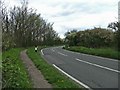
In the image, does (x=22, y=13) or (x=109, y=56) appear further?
(x=22, y=13)

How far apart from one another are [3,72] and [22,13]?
59.8 metres

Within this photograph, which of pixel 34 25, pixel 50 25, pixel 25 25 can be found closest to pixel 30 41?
pixel 34 25

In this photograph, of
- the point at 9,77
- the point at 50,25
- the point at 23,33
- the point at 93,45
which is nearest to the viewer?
the point at 9,77

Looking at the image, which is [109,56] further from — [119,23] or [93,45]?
[93,45]

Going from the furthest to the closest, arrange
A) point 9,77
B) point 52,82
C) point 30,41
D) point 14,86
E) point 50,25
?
point 50,25, point 30,41, point 52,82, point 9,77, point 14,86

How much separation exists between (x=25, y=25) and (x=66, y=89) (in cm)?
6163

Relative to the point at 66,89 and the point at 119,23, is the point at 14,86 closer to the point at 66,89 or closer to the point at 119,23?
the point at 66,89

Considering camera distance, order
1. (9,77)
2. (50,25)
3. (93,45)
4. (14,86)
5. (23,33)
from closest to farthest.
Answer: (14,86)
(9,77)
(93,45)
(23,33)
(50,25)

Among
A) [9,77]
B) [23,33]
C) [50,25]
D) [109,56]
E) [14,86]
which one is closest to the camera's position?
[14,86]

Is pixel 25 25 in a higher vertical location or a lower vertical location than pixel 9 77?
higher

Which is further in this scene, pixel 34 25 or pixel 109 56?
pixel 34 25

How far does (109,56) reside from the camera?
2950 cm

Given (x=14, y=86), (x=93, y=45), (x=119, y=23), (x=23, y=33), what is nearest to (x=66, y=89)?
(x=14, y=86)

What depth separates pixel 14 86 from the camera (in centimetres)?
1098
